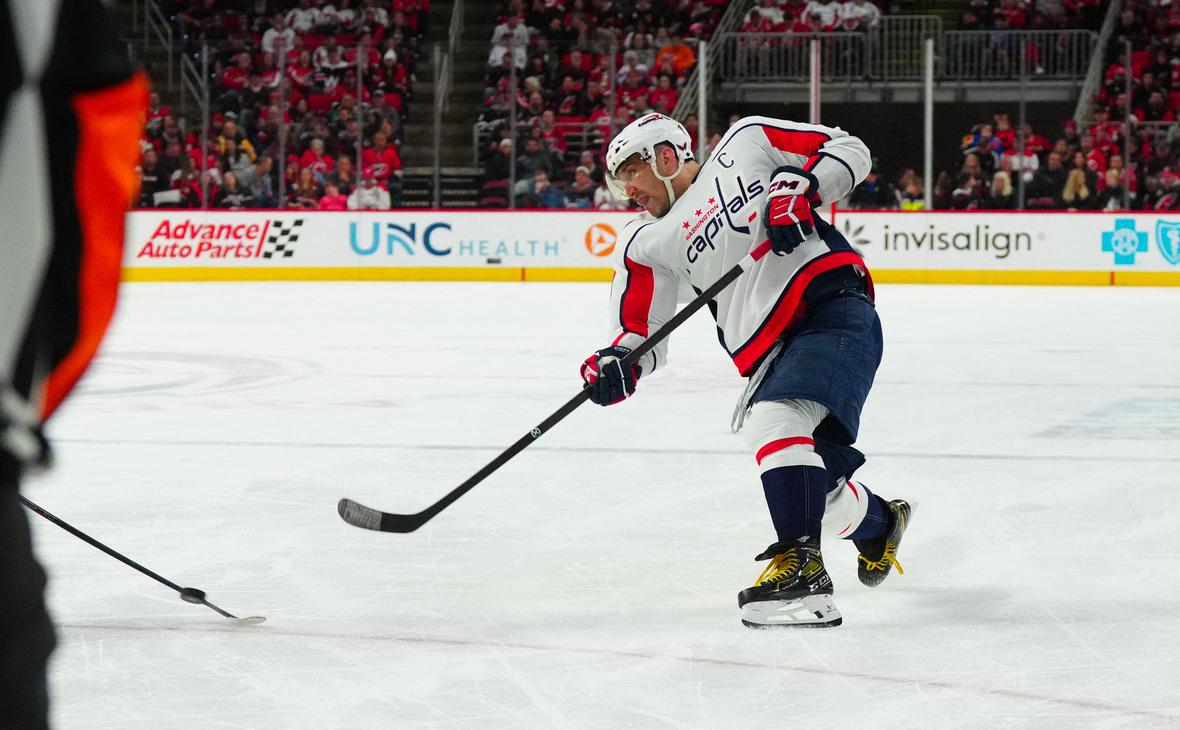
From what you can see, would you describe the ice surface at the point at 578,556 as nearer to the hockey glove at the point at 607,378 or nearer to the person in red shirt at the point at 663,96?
the hockey glove at the point at 607,378

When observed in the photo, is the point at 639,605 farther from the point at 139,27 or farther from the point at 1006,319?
the point at 139,27

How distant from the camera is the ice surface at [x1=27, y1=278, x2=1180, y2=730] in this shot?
225cm

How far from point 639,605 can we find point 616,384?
0.41 metres

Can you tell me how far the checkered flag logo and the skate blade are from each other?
9.75m

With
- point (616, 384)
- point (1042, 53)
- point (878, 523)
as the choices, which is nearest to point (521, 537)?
point (616, 384)

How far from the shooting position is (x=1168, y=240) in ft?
37.0

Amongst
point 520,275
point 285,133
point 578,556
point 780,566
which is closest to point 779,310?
point 780,566

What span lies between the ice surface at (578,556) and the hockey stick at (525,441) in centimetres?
11

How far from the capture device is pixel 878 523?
2984 millimetres

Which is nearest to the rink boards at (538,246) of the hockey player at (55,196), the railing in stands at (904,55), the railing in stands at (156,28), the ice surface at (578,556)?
the railing in stands at (904,55)

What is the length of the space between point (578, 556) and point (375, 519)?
44 centimetres

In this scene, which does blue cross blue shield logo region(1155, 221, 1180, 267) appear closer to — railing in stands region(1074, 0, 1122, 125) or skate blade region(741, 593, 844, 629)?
railing in stands region(1074, 0, 1122, 125)

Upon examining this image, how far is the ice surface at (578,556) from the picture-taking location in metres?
2.25

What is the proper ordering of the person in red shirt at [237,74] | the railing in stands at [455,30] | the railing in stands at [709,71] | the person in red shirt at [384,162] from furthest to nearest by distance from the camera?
1. the railing in stands at [455,30]
2. the railing in stands at [709,71]
3. the person in red shirt at [237,74]
4. the person in red shirt at [384,162]
